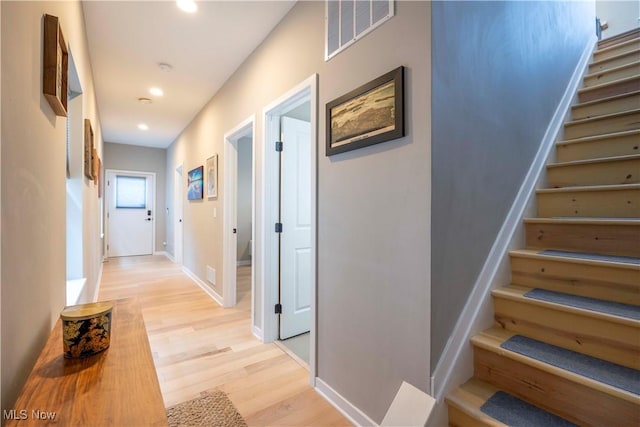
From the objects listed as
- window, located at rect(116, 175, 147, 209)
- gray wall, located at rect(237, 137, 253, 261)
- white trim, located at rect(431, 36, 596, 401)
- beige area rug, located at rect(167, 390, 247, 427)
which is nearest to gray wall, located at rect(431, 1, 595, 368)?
white trim, located at rect(431, 36, 596, 401)

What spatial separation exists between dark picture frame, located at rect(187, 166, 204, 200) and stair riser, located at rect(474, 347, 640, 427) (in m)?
3.93

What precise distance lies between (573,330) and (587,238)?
602 millimetres

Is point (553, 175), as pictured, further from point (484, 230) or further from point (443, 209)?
point (443, 209)

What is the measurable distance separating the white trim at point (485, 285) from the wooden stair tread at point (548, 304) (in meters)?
0.07

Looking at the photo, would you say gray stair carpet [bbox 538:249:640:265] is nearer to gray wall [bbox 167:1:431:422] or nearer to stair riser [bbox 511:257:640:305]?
stair riser [bbox 511:257:640:305]

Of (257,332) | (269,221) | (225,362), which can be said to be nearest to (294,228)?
(269,221)

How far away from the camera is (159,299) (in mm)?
3654

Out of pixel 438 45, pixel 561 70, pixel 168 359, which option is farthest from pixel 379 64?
pixel 168 359

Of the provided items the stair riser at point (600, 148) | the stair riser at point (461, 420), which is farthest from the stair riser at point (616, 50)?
the stair riser at point (461, 420)

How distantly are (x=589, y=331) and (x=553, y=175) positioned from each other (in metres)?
1.18

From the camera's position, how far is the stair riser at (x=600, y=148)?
1.86 m

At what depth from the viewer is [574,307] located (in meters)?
1.33

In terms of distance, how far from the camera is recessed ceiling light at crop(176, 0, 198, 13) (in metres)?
2.10

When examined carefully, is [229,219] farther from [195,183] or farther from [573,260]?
[573,260]
